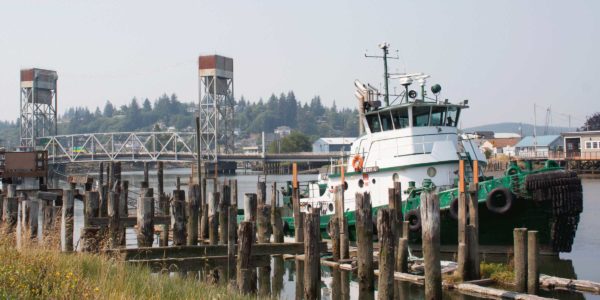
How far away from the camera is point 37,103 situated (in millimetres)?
147125

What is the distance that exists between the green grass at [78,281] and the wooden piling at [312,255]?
3258 mm

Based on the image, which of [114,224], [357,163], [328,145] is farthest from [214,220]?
[328,145]

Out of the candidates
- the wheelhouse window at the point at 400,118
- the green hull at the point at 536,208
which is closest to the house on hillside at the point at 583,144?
the wheelhouse window at the point at 400,118

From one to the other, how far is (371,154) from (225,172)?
121 meters

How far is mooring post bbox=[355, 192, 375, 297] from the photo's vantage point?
16250 millimetres

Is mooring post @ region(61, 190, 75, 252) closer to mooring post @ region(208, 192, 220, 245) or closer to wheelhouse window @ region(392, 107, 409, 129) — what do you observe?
mooring post @ region(208, 192, 220, 245)

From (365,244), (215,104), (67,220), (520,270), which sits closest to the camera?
(365,244)

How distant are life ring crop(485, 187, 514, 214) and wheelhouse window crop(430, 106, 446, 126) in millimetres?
4641

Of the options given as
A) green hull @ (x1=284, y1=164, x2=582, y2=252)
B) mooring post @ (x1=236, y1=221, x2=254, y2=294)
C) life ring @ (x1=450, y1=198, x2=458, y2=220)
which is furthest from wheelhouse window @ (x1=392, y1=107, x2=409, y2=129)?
mooring post @ (x1=236, y1=221, x2=254, y2=294)

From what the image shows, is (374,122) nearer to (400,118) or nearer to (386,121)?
(386,121)

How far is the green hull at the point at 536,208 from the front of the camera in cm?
2217

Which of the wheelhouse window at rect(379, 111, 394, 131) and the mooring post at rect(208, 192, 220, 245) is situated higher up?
the wheelhouse window at rect(379, 111, 394, 131)

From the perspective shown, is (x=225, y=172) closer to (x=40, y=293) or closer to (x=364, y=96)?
(x=364, y=96)

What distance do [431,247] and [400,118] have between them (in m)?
12.3
